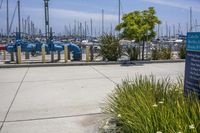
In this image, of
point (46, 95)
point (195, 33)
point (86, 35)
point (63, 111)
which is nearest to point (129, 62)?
point (46, 95)

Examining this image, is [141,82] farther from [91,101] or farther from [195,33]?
[91,101]

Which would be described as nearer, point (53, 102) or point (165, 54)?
point (53, 102)

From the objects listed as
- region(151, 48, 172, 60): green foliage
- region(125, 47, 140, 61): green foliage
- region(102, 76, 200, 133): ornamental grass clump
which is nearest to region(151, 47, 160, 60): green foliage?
region(151, 48, 172, 60): green foliage

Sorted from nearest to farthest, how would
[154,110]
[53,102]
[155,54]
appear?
[154,110] → [53,102] → [155,54]

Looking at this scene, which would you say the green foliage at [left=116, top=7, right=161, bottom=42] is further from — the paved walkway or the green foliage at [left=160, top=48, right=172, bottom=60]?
the paved walkway

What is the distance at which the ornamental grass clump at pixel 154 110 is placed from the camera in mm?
3988

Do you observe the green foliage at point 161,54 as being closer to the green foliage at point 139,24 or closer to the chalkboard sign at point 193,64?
the green foliage at point 139,24

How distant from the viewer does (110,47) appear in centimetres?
Answer: 1805

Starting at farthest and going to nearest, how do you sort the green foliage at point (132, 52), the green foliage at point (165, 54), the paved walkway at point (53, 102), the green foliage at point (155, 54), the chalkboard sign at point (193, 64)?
the green foliage at point (165, 54)
the green foliage at point (155, 54)
the green foliage at point (132, 52)
the paved walkway at point (53, 102)
the chalkboard sign at point (193, 64)

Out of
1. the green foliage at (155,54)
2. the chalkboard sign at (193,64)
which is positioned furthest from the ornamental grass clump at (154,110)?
the green foliage at (155,54)

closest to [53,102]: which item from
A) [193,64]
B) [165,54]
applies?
[193,64]

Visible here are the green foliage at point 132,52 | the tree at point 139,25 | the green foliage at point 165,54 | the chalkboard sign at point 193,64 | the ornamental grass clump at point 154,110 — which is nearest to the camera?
the ornamental grass clump at point 154,110

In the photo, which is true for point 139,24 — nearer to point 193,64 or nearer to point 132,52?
point 132,52

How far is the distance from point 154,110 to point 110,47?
13.7 metres
